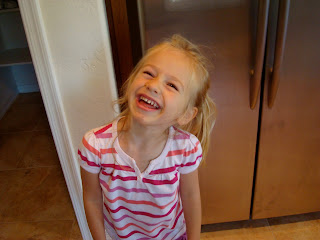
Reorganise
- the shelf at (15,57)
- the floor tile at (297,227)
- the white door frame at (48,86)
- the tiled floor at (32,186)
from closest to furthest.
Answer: the white door frame at (48,86) → the floor tile at (297,227) → the tiled floor at (32,186) → the shelf at (15,57)

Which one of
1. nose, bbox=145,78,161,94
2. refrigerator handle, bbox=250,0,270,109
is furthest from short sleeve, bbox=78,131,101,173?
refrigerator handle, bbox=250,0,270,109

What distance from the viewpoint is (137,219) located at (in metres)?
0.88

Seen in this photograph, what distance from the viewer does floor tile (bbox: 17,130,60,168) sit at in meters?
2.14

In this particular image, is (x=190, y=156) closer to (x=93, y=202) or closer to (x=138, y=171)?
(x=138, y=171)

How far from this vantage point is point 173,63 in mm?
723

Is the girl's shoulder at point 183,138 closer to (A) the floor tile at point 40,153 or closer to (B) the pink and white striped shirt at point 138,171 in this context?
(B) the pink and white striped shirt at point 138,171

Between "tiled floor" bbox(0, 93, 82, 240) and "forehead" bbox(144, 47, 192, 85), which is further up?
"forehead" bbox(144, 47, 192, 85)

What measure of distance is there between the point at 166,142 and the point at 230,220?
0.91 meters

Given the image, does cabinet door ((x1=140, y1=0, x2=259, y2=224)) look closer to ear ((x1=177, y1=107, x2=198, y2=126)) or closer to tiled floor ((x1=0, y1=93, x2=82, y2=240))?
ear ((x1=177, y1=107, x2=198, y2=126))

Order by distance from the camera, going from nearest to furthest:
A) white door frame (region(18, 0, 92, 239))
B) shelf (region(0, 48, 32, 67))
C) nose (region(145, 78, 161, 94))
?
nose (region(145, 78, 161, 94)) → white door frame (region(18, 0, 92, 239)) → shelf (region(0, 48, 32, 67))

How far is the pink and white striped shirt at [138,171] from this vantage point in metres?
0.80

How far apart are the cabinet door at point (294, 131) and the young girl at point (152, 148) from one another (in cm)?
41

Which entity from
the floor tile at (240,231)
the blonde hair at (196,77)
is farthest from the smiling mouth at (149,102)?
the floor tile at (240,231)

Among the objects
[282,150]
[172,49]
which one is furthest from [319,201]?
[172,49]
